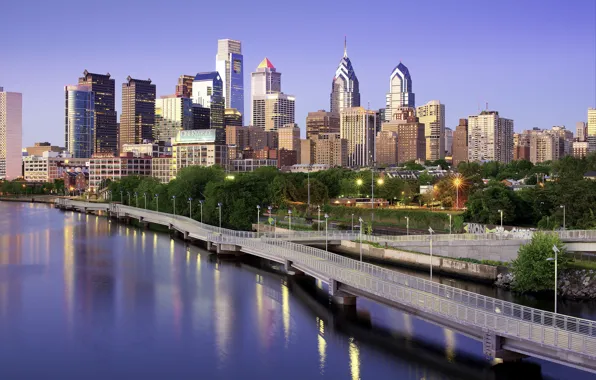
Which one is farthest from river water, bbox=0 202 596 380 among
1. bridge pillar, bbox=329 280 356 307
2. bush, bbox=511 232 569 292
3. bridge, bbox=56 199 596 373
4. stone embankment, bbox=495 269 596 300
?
bush, bbox=511 232 569 292

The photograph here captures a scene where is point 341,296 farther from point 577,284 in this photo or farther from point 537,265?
point 577,284

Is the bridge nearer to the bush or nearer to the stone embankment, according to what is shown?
the stone embankment

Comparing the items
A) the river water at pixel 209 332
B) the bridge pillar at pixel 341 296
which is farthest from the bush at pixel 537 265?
the bridge pillar at pixel 341 296

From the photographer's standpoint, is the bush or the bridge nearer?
the bridge

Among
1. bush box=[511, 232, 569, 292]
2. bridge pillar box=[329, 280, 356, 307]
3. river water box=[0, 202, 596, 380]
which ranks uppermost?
bush box=[511, 232, 569, 292]

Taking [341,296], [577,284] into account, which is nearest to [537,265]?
[577,284]

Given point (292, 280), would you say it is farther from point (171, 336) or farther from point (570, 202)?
point (570, 202)
